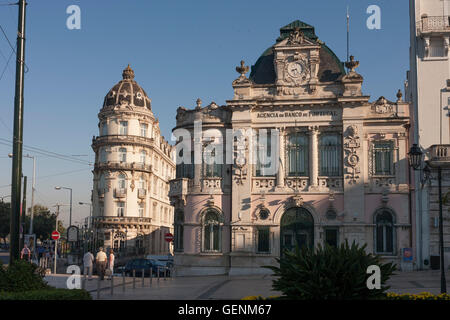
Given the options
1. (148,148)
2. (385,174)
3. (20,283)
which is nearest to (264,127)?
(385,174)

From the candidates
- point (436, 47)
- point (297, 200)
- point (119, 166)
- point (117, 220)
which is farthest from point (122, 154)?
point (436, 47)

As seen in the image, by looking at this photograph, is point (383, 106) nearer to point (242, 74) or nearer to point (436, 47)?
point (436, 47)

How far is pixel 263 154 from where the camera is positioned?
3186cm

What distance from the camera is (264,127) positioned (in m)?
31.8

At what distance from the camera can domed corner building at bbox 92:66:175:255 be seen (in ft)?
208

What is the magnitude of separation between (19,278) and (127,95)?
54.9m

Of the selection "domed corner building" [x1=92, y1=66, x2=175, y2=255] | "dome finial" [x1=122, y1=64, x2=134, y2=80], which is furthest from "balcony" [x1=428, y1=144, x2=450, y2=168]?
"dome finial" [x1=122, y1=64, x2=134, y2=80]

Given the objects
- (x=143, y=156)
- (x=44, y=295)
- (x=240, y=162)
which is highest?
(x=143, y=156)

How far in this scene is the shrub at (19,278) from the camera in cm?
1240

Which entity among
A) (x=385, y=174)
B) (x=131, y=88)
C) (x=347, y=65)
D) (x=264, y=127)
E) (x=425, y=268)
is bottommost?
(x=425, y=268)
